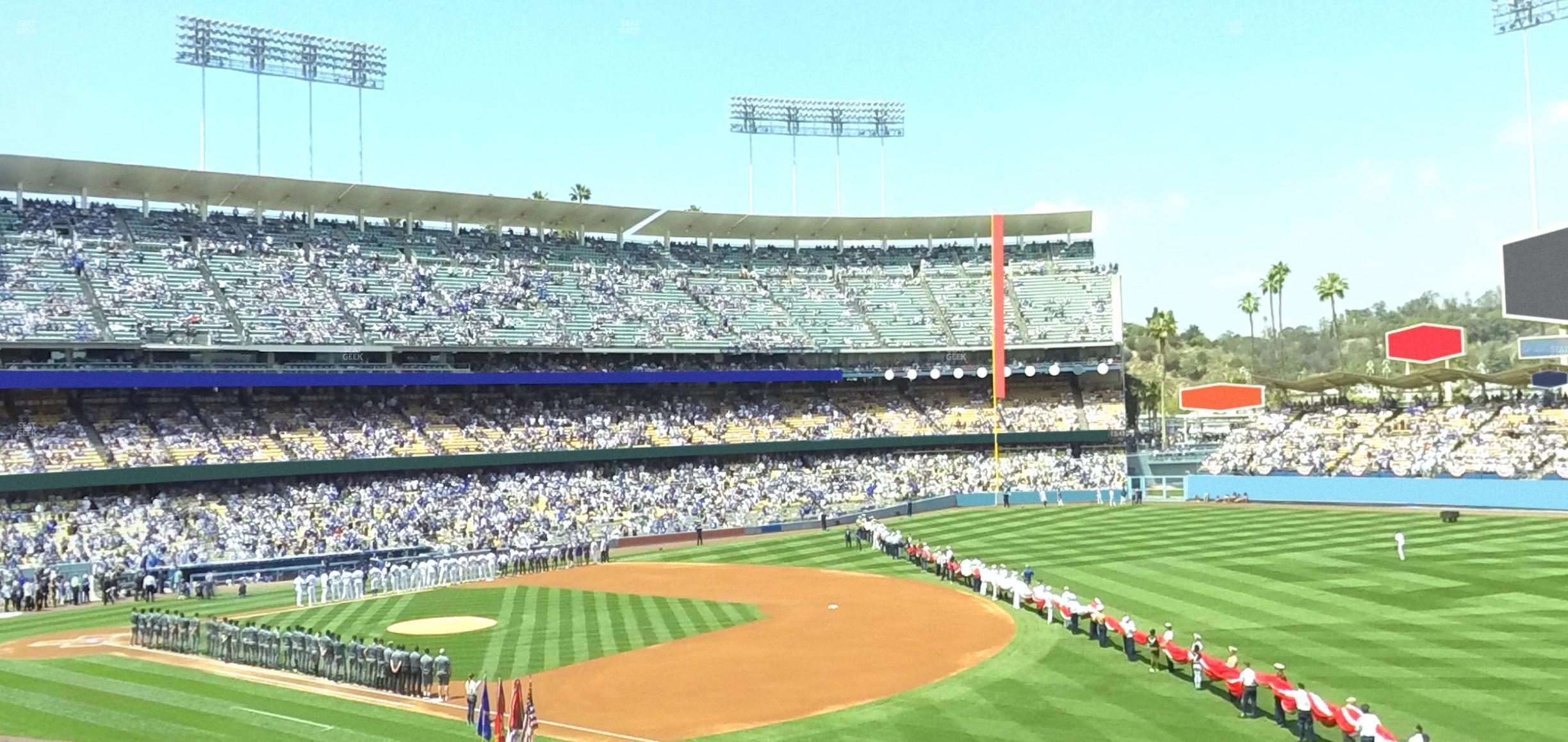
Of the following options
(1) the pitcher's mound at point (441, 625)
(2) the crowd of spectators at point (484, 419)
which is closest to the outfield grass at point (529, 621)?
(1) the pitcher's mound at point (441, 625)

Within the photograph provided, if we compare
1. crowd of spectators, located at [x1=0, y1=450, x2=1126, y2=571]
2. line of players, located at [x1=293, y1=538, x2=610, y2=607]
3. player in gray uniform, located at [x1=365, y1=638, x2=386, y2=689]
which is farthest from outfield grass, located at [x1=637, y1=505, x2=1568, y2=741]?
player in gray uniform, located at [x1=365, y1=638, x2=386, y2=689]

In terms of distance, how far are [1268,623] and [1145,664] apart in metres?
5.94

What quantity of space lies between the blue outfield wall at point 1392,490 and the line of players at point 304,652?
4674cm

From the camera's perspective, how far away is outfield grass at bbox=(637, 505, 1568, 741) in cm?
2264

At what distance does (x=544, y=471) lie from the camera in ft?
203

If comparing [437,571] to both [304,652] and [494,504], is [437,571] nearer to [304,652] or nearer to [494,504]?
[494,504]

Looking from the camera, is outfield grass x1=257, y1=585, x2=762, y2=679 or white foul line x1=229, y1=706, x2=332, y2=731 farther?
outfield grass x1=257, y1=585, x2=762, y2=679

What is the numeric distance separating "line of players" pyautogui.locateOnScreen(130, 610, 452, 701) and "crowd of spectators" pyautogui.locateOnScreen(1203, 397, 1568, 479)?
4941 centimetres

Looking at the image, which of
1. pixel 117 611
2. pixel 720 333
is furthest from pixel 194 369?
pixel 720 333

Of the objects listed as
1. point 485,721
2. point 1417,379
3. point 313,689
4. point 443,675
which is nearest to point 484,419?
point 313,689

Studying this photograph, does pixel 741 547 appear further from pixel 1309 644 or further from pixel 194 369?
pixel 1309 644

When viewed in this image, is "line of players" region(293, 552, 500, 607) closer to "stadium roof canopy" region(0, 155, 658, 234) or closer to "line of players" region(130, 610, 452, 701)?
"line of players" region(130, 610, 452, 701)

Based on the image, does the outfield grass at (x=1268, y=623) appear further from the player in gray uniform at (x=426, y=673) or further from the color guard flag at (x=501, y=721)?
the player in gray uniform at (x=426, y=673)

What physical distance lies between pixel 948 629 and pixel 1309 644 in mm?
8980
